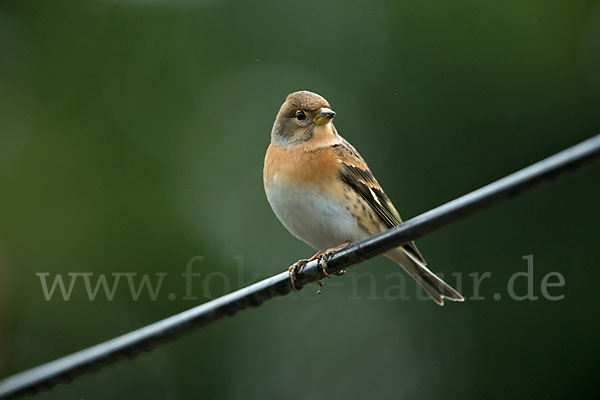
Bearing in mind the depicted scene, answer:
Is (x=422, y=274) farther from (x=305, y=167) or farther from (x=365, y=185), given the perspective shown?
(x=305, y=167)

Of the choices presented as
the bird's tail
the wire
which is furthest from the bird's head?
the wire

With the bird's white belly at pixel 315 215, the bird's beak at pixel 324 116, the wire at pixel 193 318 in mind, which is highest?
the bird's beak at pixel 324 116

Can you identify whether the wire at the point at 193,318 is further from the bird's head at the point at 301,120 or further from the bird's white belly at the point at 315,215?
the bird's head at the point at 301,120

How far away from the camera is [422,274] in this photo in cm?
430

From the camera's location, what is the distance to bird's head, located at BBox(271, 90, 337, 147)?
13.6ft

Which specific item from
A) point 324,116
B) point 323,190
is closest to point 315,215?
point 323,190

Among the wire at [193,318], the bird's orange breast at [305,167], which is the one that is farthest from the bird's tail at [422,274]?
the wire at [193,318]

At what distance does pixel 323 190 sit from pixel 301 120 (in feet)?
2.00

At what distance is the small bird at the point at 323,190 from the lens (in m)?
3.81

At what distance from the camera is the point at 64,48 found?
6555 millimetres

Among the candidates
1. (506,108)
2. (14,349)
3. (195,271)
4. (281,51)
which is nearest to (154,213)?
(195,271)

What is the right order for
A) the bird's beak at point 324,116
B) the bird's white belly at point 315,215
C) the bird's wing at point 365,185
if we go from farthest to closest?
the bird's beak at point 324,116
the bird's wing at point 365,185
the bird's white belly at point 315,215

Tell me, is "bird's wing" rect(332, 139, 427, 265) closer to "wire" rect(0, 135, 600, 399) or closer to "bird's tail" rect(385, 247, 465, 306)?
"bird's tail" rect(385, 247, 465, 306)

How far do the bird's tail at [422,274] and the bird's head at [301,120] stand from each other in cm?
84
